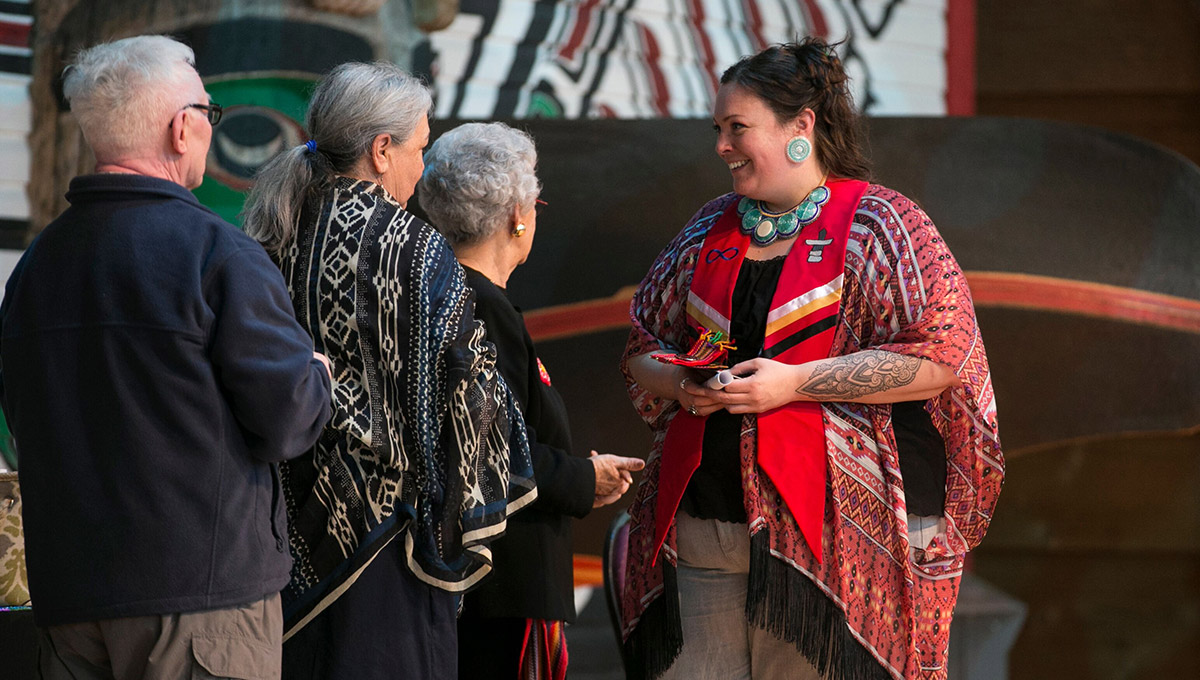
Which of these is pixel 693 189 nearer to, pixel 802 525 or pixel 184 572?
pixel 802 525

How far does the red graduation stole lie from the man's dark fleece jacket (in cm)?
70

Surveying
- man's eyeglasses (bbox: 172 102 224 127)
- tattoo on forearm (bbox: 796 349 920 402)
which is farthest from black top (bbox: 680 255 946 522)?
man's eyeglasses (bbox: 172 102 224 127)

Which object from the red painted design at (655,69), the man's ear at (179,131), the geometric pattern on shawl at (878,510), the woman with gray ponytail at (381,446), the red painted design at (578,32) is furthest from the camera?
the red painted design at (655,69)

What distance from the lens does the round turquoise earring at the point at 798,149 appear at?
6.86 ft

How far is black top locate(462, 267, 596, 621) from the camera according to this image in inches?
85.2

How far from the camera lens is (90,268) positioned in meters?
1.59

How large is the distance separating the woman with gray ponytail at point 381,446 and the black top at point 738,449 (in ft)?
1.15

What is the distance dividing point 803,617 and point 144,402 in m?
1.05

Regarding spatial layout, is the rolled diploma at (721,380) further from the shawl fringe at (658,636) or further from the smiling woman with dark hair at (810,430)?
the shawl fringe at (658,636)

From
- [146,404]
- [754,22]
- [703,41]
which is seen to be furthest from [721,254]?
[754,22]

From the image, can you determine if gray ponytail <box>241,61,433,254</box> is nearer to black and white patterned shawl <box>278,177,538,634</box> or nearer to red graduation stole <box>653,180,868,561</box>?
black and white patterned shawl <box>278,177,538,634</box>

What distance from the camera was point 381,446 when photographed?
1.87m

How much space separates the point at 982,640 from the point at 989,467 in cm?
209

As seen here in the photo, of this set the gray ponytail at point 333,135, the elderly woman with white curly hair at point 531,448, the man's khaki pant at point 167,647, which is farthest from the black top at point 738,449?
the man's khaki pant at point 167,647
